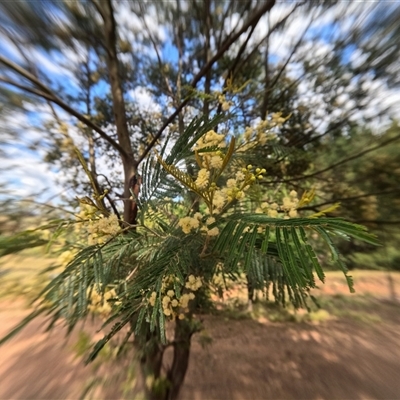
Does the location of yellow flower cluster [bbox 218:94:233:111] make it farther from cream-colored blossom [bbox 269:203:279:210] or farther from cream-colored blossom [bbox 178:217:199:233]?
cream-colored blossom [bbox 178:217:199:233]

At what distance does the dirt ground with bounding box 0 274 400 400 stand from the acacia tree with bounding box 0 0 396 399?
0.56 meters

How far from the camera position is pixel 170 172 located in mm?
471

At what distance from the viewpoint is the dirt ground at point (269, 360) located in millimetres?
1722

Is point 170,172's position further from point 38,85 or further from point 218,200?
point 38,85

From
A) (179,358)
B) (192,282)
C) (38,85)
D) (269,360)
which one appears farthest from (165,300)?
(269,360)

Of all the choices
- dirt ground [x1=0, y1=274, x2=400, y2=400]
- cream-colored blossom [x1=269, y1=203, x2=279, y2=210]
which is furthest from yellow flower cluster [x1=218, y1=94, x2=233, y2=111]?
dirt ground [x1=0, y1=274, x2=400, y2=400]

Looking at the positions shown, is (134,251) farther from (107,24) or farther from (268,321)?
(268,321)

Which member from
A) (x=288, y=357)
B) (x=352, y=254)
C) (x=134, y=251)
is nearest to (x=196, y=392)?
(x=288, y=357)

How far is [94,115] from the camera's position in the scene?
6.09ft

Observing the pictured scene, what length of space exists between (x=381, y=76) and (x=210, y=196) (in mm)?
→ 1606

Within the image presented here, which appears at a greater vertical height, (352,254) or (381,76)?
(381,76)

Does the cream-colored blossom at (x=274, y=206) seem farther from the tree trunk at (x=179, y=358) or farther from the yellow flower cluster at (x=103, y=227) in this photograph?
the tree trunk at (x=179, y=358)

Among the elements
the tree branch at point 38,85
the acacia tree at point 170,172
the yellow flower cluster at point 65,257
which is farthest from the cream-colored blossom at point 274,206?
the tree branch at point 38,85

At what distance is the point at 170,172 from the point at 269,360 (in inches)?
105
